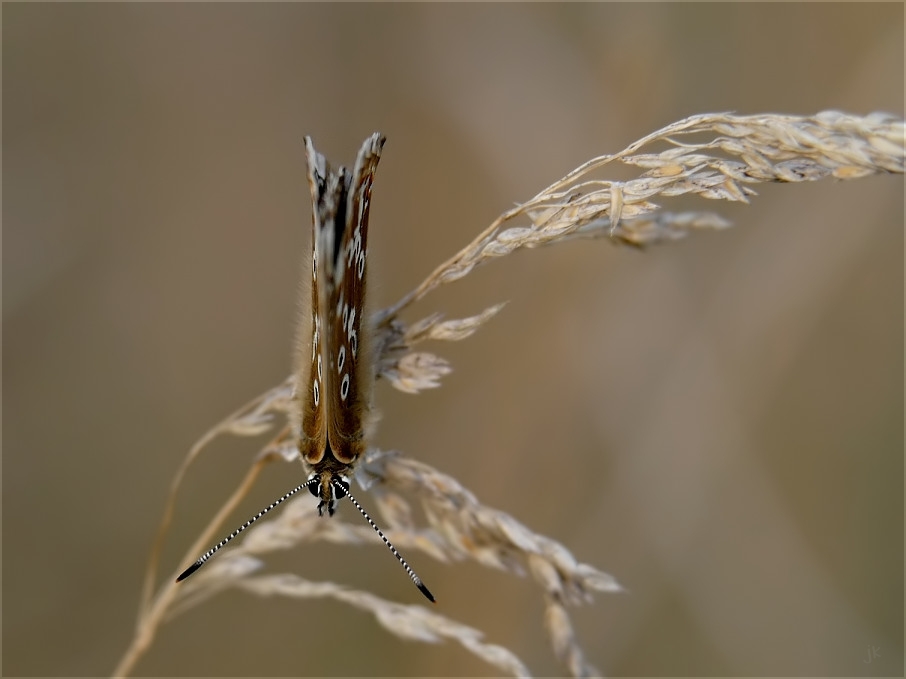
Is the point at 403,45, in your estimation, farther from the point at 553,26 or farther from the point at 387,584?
the point at 387,584

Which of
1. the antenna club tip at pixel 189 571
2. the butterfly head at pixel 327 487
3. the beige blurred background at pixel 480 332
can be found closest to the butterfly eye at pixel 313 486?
the butterfly head at pixel 327 487

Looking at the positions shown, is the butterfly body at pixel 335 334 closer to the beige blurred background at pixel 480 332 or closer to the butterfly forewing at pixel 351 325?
the butterfly forewing at pixel 351 325

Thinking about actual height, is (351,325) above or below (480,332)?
above

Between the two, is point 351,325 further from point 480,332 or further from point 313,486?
point 480,332

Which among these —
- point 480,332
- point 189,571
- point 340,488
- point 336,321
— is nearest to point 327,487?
point 340,488

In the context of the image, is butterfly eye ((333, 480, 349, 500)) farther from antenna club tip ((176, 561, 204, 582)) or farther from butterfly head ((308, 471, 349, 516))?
antenna club tip ((176, 561, 204, 582))

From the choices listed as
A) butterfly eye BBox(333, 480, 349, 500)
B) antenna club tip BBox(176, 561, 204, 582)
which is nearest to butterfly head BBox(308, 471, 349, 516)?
butterfly eye BBox(333, 480, 349, 500)
